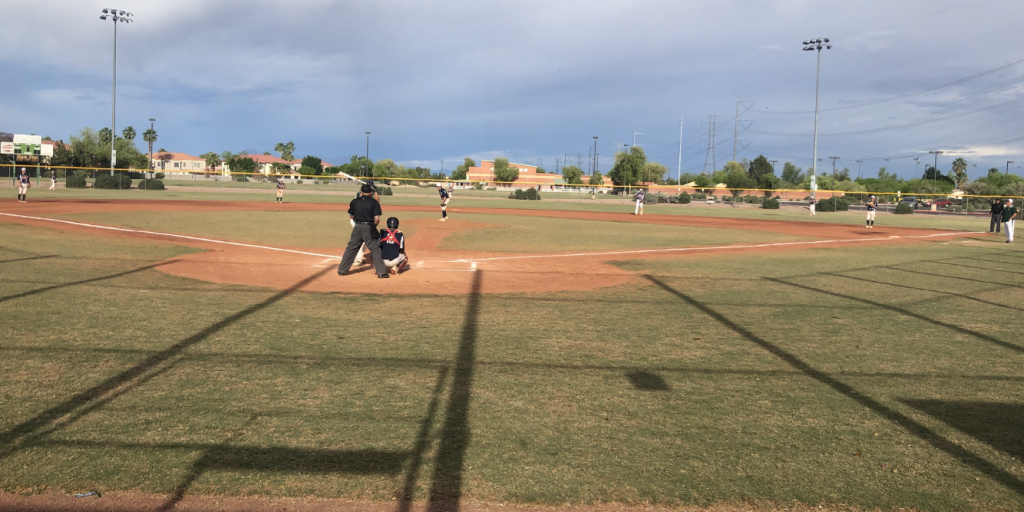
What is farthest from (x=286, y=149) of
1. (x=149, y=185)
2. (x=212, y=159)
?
(x=149, y=185)

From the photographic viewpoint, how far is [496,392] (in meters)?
5.77

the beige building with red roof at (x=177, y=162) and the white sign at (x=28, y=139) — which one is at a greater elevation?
the beige building with red roof at (x=177, y=162)

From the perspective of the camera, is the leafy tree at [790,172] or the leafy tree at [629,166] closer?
the leafy tree at [629,166]

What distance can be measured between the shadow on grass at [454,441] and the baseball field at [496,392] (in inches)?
0.9

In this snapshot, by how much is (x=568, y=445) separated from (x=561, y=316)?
473 centimetres

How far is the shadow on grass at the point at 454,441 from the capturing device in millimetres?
3852

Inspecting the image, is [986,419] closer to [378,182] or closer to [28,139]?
[378,182]

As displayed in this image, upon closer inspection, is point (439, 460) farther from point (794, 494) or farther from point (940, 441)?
point (940, 441)

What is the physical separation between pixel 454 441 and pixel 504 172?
13972 centimetres

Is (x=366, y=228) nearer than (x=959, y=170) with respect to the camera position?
Yes

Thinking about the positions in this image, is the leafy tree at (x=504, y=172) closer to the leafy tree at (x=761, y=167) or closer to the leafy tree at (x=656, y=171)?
the leafy tree at (x=656, y=171)

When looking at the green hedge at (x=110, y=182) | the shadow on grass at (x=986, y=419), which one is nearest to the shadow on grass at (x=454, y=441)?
the shadow on grass at (x=986, y=419)

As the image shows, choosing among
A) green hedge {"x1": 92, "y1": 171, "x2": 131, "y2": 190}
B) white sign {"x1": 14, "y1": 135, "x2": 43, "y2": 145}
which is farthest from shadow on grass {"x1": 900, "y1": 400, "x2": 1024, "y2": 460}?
white sign {"x1": 14, "y1": 135, "x2": 43, "y2": 145}

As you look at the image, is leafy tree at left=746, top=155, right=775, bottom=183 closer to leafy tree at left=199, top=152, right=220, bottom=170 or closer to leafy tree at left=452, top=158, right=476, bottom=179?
leafy tree at left=452, top=158, right=476, bottom=179
